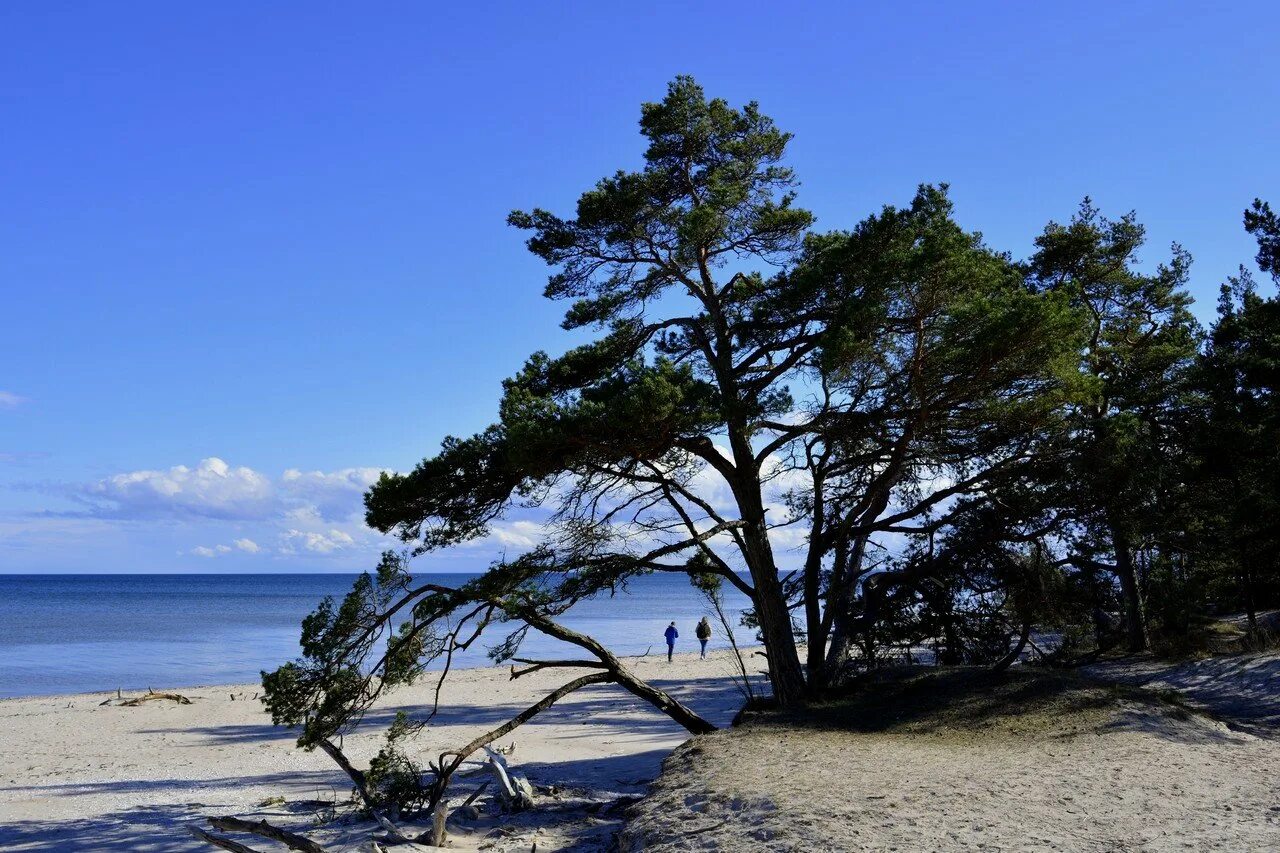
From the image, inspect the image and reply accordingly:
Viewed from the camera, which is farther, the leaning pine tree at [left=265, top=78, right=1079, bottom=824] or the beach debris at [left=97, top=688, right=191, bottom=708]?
the beach debris at [left=97, top=688, right=191, bottom=708]

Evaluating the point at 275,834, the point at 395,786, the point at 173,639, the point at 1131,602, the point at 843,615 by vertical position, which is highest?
the point at 173,639

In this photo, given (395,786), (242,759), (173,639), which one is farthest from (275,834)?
(173,639)

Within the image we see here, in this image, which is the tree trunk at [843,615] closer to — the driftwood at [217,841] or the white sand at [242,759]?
the white sand at [242,759]

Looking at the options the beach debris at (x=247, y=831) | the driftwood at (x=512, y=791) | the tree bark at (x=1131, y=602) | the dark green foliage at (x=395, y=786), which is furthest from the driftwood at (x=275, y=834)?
the tree bark at (x=1131, y=602)

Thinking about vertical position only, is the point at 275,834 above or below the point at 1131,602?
below

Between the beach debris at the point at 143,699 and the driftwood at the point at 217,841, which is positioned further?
the beach debris at the point at 143,699

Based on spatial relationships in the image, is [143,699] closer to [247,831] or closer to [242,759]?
[242,759]

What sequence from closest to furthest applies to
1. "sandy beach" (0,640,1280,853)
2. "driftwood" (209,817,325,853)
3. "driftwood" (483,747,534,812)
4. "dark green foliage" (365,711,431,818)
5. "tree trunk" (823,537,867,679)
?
"sandy beach" (0,640,1280,853) < "driftwood" (209,817,325,853) < "dark green foliage" (365,711,431,818) < "driftwood" (483,747,534,812) < "tree trunk" (823,537,867,679)

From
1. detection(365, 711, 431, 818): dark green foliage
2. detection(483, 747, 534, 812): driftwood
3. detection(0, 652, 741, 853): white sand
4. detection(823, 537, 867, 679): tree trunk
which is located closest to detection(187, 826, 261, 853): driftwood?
detection(0, 652, 741, 853): white sand

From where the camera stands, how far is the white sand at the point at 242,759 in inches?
417

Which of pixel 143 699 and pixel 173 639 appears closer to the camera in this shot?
pixel 143 699

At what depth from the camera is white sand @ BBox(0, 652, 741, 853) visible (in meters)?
10.6

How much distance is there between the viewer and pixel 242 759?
16.2m

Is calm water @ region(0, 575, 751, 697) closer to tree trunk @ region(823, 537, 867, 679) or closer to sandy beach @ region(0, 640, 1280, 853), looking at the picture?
sandy beach @ region(0, 640, 1280, 853)
